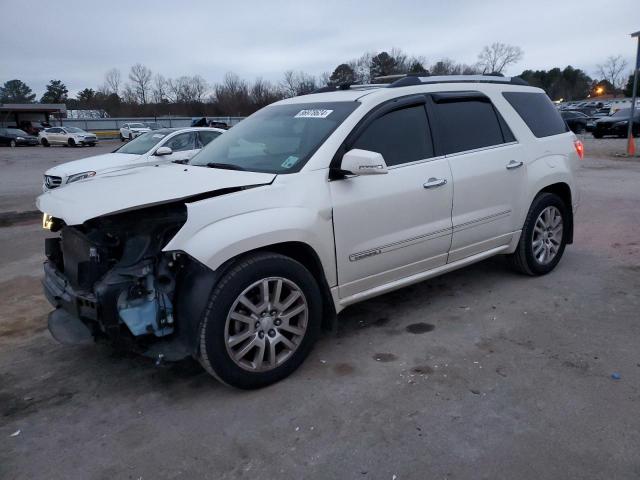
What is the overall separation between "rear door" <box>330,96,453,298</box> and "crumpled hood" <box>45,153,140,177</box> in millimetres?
6647

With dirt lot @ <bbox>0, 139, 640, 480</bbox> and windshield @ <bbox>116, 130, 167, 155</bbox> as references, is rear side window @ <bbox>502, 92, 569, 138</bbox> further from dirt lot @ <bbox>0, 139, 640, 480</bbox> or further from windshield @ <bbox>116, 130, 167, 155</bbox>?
windshield @ <bbox>116, 130, 167, 155</bbox>

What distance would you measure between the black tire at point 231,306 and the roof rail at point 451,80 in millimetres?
1766

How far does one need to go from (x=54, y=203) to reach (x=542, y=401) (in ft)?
10.5

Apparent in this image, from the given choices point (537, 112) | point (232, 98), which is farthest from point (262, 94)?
point (537, 112)

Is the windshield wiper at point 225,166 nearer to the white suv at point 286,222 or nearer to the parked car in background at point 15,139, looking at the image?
the white suv at point 286,222

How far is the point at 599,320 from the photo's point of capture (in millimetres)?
4195

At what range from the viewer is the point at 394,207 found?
12.5 feet

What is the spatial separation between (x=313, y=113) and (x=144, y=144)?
8039 mm

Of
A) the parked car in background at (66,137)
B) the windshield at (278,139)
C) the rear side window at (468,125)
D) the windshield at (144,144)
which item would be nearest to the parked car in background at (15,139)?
the parked car in background at (66,137)

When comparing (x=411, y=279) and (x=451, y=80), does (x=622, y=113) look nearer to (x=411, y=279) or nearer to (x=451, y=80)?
(x=451, y=80)

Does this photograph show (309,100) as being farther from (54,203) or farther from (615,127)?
(615,127)

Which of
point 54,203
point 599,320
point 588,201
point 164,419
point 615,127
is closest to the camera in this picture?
point 164,419

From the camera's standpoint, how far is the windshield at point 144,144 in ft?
35.6

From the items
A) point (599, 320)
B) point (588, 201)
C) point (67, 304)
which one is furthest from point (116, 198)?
point (588, 201)
